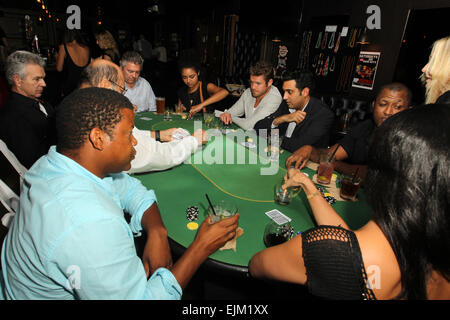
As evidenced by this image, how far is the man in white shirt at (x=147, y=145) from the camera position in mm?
1778

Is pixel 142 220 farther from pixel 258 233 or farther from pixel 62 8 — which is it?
pixel 62 8

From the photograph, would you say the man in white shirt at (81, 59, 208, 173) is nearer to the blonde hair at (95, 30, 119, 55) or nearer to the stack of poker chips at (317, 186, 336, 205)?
the stack of poker chips at (317, 186, 336, 205)

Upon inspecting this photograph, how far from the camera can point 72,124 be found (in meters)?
0.91

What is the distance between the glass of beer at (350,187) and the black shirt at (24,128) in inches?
92.4

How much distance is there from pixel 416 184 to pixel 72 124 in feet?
3.72

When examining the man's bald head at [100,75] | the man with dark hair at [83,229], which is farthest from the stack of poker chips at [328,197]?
the man's bald head at [100,75]

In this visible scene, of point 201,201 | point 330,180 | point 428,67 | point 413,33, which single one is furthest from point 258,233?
point 413,33

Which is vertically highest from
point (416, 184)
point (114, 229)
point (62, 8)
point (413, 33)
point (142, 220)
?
point (62, 8)

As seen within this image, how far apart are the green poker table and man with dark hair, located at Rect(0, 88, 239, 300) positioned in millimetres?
140

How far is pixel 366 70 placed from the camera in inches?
202

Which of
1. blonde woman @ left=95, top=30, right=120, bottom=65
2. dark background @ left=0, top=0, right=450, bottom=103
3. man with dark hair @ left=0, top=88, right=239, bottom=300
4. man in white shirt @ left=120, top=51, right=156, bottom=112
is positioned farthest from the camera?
blonde woman @ left=95, top=30, right=120, bottom=65

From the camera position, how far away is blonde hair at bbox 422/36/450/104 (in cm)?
180

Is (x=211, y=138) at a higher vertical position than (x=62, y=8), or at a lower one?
lower

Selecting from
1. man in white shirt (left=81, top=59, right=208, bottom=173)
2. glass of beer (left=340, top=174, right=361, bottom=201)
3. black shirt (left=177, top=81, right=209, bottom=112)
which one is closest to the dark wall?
black shirt (left=177, top=81, right=209, bottom=112)
